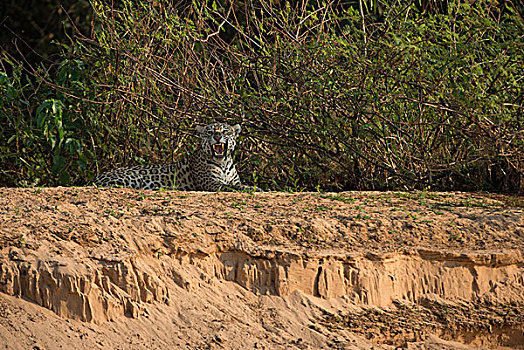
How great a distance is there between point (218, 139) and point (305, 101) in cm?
99

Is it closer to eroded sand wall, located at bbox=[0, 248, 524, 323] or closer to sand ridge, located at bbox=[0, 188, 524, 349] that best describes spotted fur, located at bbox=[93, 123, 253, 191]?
sand ridge, located at bbox=[0, 188, 524, 349]

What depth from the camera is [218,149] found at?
758 cm

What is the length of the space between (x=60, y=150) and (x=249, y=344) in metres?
3.99

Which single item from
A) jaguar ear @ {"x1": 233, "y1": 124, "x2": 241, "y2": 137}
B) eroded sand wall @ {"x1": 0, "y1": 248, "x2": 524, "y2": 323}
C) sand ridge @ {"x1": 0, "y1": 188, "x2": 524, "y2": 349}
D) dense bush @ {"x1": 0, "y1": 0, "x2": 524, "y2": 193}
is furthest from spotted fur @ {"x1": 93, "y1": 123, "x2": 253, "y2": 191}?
eroded sand wall @ {"x1": 0, "y1": 248, "x2": 524, "y2": 323}

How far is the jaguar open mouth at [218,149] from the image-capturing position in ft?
24.8

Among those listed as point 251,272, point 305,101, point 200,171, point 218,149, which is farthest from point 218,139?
point 251,272

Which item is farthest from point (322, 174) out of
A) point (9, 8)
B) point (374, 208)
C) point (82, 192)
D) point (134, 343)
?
point (9, 8)

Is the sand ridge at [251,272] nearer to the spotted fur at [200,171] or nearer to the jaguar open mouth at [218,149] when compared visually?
the spotted fur at [200,171]

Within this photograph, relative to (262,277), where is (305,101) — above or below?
above

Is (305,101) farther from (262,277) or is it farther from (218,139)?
(262,277)

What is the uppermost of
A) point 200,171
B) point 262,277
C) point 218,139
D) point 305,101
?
point 305,101

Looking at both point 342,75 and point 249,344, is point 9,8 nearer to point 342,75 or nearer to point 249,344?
point 342,75

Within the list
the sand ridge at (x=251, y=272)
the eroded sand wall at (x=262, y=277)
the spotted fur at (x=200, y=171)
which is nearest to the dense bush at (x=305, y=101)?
the spotted fur at (x=200, y=171)

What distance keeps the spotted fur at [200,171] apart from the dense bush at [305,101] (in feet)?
0.77
